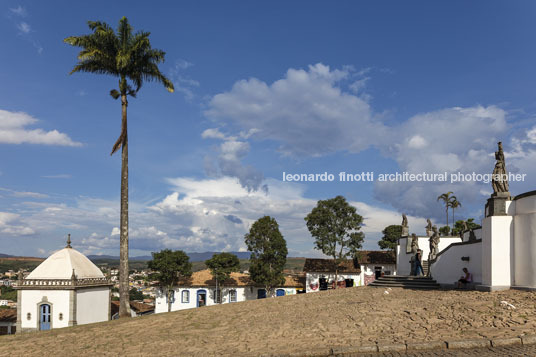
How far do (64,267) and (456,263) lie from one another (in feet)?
84.7

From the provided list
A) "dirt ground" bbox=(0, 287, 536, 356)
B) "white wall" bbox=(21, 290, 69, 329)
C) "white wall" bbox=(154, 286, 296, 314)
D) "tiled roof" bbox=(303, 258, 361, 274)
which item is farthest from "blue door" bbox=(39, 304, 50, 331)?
"tiled roof" bbox=(303, 258, 361, 274)

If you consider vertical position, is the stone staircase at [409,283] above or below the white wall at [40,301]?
above

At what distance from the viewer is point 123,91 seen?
21.3 metres

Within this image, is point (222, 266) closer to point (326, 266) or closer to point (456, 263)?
point (326, 266)

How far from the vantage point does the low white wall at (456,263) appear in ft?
55.8

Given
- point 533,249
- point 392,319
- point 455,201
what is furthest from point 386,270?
point 392,319

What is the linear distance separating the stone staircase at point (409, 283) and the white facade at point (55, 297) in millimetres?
20456

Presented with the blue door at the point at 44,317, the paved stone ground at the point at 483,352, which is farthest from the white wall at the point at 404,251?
the blue door at the point at 44,317

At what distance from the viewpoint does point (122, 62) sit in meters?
20.4

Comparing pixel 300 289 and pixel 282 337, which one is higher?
pixel 282 337

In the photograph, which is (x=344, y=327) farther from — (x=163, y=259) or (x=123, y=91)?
(x=163, y=259)

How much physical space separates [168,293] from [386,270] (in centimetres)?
2462

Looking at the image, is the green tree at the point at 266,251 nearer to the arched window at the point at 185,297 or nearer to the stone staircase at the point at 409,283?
the arched window at the point at 185,297

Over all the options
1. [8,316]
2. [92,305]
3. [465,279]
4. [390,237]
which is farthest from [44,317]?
[390,237]
